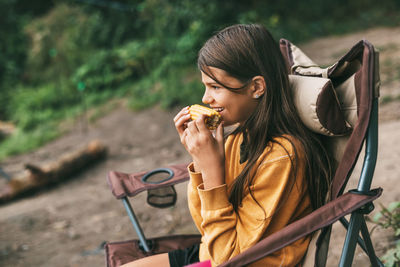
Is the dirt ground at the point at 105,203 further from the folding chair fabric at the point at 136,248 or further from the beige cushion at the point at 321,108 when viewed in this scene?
the beige cushion at the point at 321,108

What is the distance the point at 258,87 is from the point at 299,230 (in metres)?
0.57

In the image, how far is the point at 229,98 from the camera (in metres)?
1.52

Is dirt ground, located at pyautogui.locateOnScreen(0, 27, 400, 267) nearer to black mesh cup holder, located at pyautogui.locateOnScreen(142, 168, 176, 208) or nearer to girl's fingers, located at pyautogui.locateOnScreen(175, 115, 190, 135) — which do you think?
black mesh cup holder, located at pyautogui.locateOnScreen(142, 168, 176, 208)

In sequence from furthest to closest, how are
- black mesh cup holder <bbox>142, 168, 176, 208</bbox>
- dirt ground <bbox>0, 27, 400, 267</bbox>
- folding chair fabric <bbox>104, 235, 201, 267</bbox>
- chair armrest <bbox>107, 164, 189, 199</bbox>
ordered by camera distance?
dirt ground <bbox>0, 27, 400, 267</bbox>
black mesh cup holder <bbox>142, 168, 176, 208</bbox>
chair armrest <bbox>107, 164, 189, 199</bbox>
folding chair fabric <bbox>104, 235, 201, 267</bbox>

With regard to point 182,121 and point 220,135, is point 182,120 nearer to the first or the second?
point 182,121

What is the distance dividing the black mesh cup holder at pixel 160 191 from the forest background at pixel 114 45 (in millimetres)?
5395

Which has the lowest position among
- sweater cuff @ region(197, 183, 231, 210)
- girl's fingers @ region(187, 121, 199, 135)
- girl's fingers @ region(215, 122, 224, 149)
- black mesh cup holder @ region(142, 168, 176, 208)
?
sweater cuff @ region(197, 183, 231, 210)

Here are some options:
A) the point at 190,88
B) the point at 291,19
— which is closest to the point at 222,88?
the point at 190,88

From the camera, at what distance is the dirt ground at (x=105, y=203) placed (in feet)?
11.2

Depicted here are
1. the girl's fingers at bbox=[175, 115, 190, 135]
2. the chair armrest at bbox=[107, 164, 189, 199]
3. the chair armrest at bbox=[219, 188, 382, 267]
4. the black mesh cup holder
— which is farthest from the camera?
the black mesh cup holder

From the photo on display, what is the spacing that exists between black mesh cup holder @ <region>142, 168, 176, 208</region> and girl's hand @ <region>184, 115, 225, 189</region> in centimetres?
68

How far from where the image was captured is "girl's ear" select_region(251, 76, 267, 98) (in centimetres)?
150

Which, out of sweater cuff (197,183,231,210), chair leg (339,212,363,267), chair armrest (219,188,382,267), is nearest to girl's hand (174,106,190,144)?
sweater cuff (197,183,231,210)

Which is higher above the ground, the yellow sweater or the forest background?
the forest background
